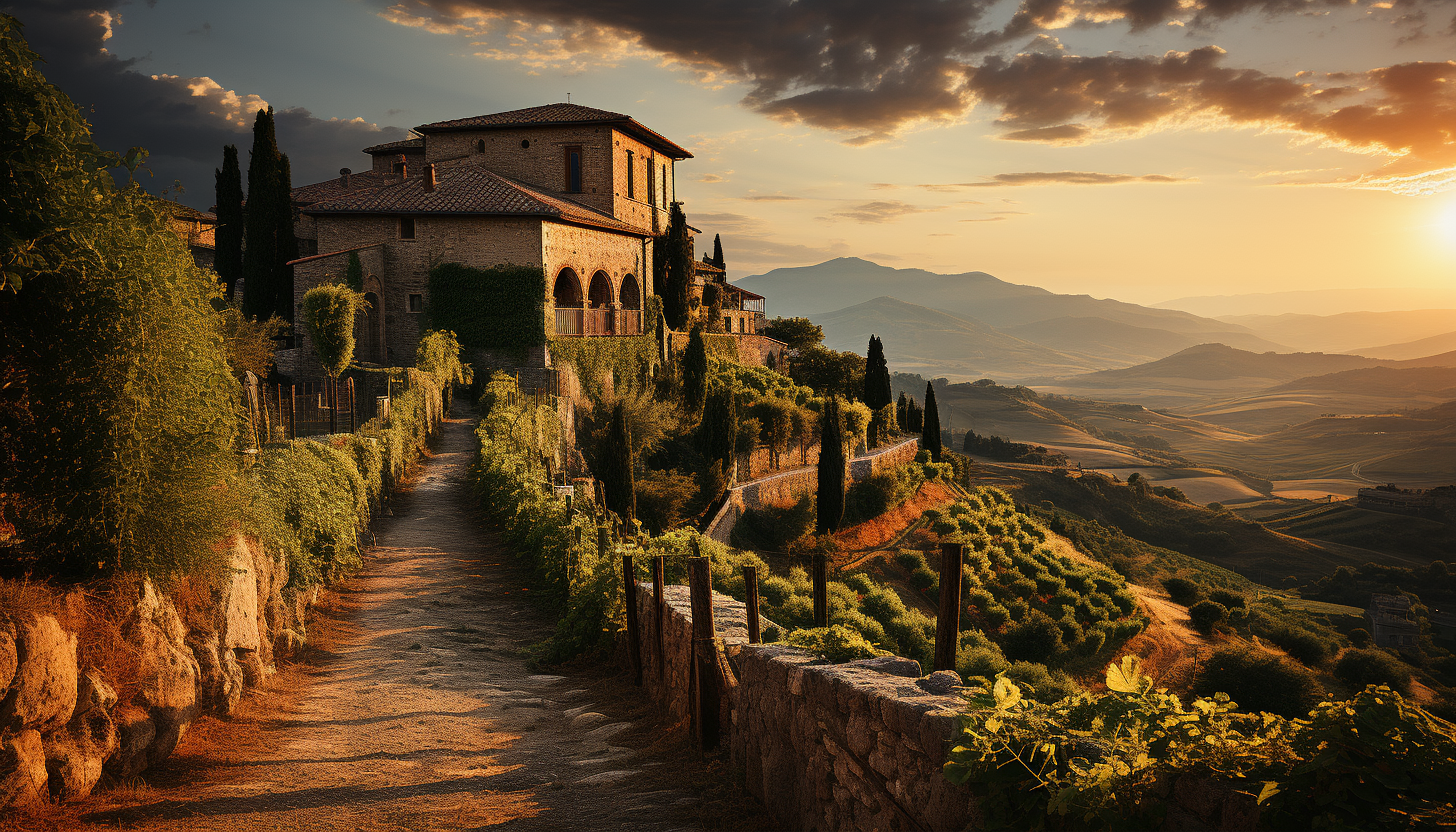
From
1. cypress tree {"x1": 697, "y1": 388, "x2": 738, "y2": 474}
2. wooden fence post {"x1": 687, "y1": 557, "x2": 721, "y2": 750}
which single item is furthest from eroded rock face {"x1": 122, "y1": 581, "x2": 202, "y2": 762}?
cypress tree {"x1": 697, "y1": 388, "x2": 738, "y2": 474}

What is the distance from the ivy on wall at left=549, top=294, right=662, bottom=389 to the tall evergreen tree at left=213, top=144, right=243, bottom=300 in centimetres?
1589

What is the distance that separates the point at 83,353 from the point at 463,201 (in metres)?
27.5

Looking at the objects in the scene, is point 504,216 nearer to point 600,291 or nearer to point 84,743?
point 600,291

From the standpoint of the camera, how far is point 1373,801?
2.05 meters

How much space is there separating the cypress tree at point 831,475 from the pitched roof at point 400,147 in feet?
88.0

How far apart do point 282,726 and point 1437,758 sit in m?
8.05

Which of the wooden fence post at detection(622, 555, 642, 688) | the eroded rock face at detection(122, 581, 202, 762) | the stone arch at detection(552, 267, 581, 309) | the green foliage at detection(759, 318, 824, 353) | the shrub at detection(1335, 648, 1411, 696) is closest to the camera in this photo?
the eroded rock face at detection(122, 581, 202, 762)

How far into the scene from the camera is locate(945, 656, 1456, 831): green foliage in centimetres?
205

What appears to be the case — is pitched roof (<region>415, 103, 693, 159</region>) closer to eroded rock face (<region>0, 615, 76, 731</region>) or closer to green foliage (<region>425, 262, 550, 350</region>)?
green foliage (<region>425, 262, 550, 350</region>)

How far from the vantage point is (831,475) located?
31.3m

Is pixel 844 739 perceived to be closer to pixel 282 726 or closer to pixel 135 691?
pixel 135 691

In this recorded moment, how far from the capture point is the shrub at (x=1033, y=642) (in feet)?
98.6

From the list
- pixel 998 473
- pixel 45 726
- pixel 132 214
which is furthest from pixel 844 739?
pixel 998 473

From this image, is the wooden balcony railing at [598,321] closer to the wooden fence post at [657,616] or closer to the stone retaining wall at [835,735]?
the wooden fence post at [657,616]
